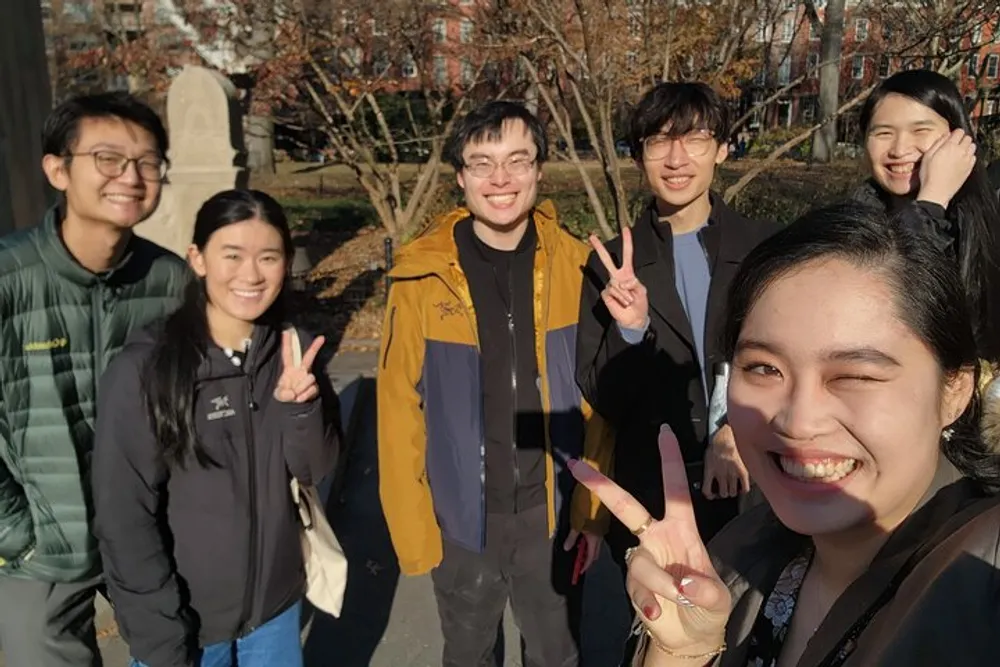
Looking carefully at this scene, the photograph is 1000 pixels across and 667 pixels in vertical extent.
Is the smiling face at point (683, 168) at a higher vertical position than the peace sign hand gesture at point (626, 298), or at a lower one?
higher

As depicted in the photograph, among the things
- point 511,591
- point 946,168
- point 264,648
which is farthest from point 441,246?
point 946,168

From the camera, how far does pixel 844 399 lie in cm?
105

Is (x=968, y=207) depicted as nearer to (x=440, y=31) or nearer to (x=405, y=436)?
(x=405, y=436)

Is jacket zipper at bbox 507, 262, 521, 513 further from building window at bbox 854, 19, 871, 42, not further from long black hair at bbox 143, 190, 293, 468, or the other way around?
building window at bbox 854, 19, 871, 42

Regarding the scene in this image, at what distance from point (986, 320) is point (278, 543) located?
1.95 metres

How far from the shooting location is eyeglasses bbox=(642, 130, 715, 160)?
233cm

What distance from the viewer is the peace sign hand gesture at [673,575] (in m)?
1.17

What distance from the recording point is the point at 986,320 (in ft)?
5.62

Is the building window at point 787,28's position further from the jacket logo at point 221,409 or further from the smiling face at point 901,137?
the jacket logo at point 221,409

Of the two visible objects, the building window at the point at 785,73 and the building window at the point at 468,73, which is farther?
the building window at the point at 468,73

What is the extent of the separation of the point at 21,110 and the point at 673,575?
4.63m

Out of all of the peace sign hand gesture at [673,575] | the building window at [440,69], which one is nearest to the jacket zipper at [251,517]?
the peace sign hand gesture at [673,575]

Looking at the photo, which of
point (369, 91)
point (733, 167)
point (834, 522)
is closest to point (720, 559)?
point (834, 522)

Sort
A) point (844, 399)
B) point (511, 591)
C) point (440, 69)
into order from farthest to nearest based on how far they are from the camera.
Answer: point (440, 69) < point (511, 591) < point (844, 399)
